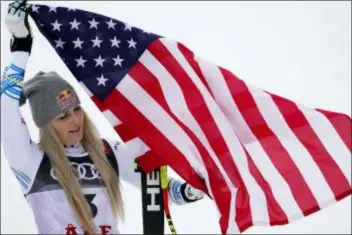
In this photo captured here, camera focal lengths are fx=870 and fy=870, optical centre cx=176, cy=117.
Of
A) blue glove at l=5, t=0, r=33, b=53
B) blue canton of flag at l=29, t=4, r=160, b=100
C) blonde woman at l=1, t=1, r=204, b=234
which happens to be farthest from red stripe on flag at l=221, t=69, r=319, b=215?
blue glove at l=5, t=0, r=33, b=53

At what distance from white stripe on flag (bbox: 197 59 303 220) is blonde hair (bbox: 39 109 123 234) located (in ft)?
1.69

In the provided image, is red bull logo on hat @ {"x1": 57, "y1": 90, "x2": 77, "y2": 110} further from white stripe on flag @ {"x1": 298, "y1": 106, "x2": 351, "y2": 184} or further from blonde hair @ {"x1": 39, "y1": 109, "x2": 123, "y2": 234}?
white stripe on flag @ {"x1": 298, "y1": 106, "x2": 351, "y2": 184}

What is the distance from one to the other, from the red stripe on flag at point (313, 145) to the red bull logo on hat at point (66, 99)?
2.55 ft

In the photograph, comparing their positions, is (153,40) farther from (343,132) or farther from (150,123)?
(343,132)

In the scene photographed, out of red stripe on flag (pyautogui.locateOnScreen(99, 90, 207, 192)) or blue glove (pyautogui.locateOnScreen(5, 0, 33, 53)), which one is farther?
red stripe on flag (pyautogui.locateOnScreen(99, 90, 207, 192))

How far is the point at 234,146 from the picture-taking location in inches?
131

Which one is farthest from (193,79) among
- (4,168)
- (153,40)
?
(4,168)

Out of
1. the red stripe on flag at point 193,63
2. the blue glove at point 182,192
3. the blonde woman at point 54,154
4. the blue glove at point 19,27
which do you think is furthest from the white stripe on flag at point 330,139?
the blue glove at point 19,27

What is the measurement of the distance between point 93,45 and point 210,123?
55cm

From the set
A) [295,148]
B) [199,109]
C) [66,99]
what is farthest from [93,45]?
[295,148]

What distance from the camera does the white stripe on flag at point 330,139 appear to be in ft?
10.6

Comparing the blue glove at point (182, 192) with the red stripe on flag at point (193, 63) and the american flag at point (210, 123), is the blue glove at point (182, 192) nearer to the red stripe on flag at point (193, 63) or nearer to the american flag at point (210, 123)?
the american flag at point (210, 123)

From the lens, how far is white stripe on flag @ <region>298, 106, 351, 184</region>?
3.22 metres

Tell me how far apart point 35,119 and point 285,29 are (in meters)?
6.50
